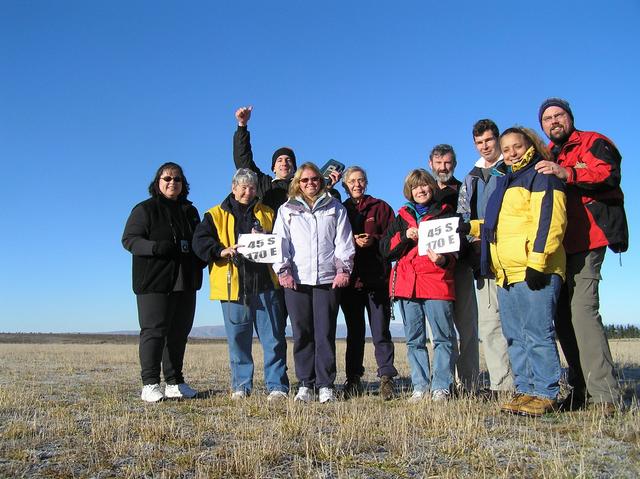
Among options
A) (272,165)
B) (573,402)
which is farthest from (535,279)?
(272,165)

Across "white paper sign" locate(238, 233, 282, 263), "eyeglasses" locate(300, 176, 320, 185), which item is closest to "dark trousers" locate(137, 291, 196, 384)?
"white paper sign" locate(238, 233, 282, 263)

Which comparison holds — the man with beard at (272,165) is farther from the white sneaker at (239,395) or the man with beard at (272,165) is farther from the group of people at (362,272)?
the white sneaker at (239,395)

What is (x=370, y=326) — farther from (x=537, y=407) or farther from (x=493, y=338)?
(x=537, y=407)

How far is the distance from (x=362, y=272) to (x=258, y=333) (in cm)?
142

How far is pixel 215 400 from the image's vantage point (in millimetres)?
6336

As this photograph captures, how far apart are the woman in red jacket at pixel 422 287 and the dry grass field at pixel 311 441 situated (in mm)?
538

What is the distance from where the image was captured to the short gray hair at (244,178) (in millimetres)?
6746

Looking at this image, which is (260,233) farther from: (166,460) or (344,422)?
(166,460)

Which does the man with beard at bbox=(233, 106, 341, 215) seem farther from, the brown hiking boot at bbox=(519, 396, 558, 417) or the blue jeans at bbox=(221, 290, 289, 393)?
the brown hiking boot at bbox=(519, 396, 558, 417)

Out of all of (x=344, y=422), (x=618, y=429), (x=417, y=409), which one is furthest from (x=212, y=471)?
(x=618, y=429)

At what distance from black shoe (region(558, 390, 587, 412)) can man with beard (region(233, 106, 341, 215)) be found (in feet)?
11.8

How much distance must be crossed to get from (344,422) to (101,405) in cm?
277

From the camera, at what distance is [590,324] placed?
5051mm

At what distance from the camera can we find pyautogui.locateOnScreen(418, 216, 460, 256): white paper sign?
230 inches
